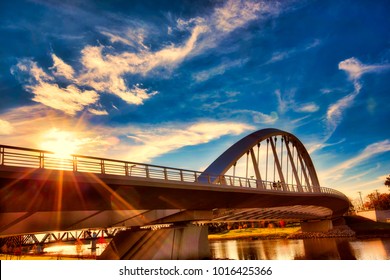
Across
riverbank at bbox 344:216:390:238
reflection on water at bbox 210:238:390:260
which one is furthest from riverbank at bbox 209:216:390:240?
reflection on water at bbox 210:238:390:260

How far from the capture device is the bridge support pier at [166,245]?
23188mm

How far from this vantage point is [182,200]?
77.7 ft

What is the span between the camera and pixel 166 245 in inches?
960

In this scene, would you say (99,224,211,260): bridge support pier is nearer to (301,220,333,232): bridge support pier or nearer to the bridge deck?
the bridge deck

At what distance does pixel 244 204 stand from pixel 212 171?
14.4ft

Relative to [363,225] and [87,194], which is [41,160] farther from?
[363,225]

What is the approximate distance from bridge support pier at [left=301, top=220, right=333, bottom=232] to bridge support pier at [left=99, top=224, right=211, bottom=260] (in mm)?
53710

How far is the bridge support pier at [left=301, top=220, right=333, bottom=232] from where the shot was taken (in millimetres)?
70375

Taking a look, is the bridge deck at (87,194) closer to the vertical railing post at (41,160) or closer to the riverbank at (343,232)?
the vertical railing post at (41,160)

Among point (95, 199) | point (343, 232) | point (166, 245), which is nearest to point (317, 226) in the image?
point (343, 232)

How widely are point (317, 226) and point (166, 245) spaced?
184ft
